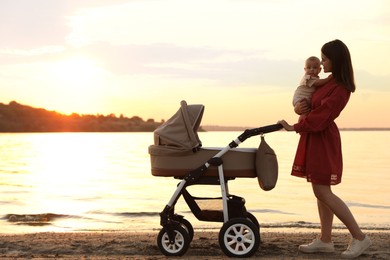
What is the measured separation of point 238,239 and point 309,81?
162 cm

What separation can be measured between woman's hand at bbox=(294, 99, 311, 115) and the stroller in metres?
0.23

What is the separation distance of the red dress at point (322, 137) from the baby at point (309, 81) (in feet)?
0.20

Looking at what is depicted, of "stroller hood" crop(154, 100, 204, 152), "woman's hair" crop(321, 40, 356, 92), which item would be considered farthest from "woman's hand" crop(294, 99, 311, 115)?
"stroller hood" crop(154, 100, 204, 152)

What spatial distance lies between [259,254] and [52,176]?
61.1 feet

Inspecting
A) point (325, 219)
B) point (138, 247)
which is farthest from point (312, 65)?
point (138, 247)

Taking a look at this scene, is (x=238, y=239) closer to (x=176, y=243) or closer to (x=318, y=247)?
(x=176, y=243)

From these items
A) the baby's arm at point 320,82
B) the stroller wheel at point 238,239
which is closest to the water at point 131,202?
the stroller wheel at point 238,239

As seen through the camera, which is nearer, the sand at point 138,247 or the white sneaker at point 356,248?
the white sneaker at point 356,248

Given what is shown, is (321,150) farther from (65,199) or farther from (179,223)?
(65,199)

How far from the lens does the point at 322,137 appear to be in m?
5.82

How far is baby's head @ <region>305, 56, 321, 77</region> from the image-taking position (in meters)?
5.66

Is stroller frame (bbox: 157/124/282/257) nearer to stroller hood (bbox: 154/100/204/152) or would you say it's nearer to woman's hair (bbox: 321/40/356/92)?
stroller hood (bbox: 154/100/204/152)

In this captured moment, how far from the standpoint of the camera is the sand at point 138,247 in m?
6.26

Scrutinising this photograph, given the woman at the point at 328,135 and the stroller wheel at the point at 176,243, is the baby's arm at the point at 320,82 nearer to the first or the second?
the woman at the point at 328,135
